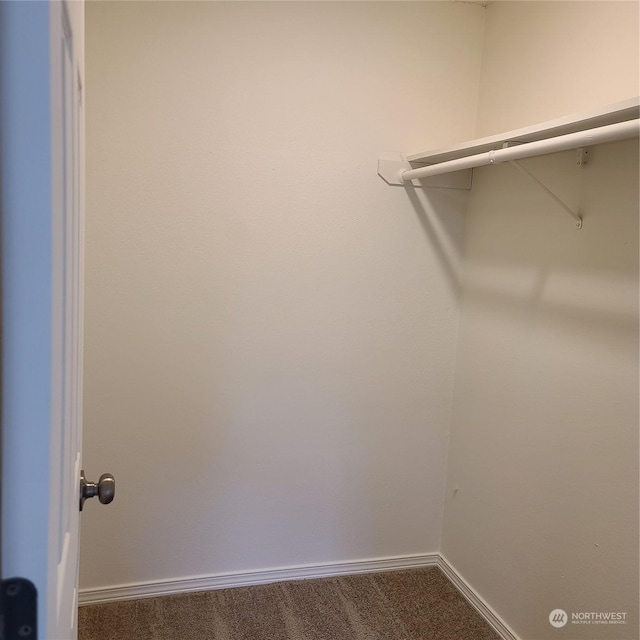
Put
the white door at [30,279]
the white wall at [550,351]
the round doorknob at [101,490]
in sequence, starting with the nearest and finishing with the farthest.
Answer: the white door at [30,279] → the round doorknob at [101,490] → the white wall at [550,351]

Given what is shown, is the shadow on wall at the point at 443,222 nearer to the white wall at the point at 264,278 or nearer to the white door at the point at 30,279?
the white wall at the point at 264,278

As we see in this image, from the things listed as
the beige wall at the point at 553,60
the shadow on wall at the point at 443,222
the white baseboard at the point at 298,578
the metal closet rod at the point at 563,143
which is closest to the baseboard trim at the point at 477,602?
the white baseboard at the point at 298,578

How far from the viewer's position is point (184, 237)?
7.00ft

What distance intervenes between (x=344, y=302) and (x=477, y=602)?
1247 millimetres

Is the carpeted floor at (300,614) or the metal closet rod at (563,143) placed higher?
the metal closet rod at (563,143)

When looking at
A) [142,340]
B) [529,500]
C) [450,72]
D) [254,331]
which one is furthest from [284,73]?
[529,500]

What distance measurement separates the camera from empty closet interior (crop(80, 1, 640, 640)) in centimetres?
190

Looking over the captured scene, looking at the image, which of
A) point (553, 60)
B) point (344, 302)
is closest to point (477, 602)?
point (344, 302)

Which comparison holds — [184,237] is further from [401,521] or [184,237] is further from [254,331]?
[401,521]

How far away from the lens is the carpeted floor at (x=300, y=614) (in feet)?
6.81

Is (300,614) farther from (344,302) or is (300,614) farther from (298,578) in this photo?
(344,302)

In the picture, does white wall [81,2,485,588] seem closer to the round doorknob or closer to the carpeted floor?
the carpeted floor

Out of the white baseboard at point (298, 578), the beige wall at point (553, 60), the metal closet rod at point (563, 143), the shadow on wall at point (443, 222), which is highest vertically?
the beige wall at point (553, 60)

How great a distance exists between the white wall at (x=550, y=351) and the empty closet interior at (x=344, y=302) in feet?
0.03
